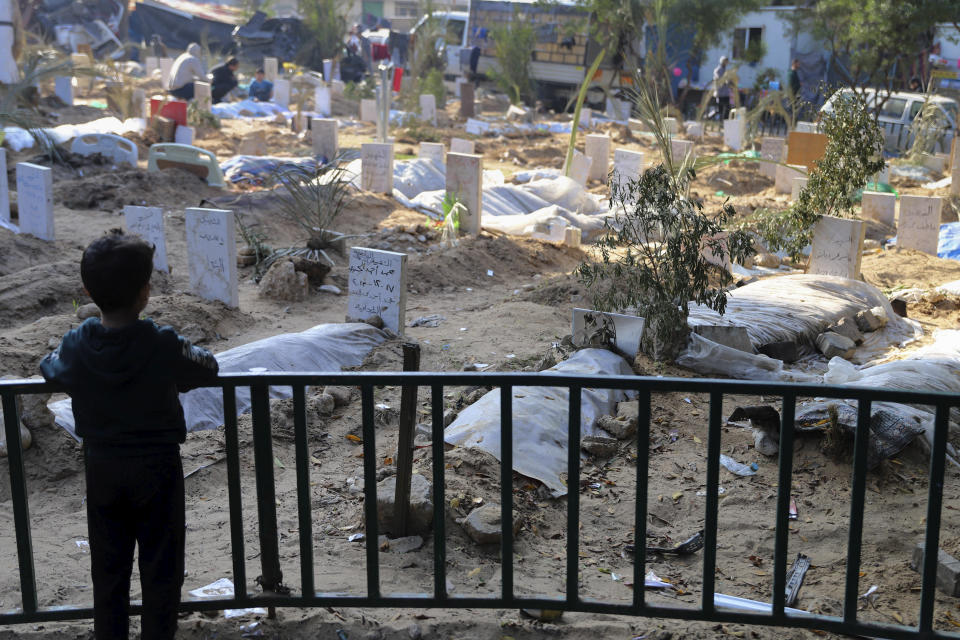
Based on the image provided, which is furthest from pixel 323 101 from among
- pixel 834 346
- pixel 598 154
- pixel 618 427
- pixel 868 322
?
pixel 618 427

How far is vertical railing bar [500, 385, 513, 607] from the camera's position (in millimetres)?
2504

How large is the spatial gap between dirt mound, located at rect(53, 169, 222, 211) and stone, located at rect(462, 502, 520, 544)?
321 inches

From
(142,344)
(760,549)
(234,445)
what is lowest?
(760,549)

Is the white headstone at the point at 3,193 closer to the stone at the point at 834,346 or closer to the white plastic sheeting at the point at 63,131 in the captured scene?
the white plastic sheeting at the point at 63,131

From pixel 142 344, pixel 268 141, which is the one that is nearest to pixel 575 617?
pixel 142 344

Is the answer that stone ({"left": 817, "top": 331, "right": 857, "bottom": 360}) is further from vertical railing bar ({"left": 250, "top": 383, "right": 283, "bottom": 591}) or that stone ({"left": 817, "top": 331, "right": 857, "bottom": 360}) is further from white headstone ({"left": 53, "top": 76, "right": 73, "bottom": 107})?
white headstone ({"left": 53, "top": 76, "right": 73, "bottom": 107})

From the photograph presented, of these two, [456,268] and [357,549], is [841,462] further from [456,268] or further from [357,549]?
[456,268]

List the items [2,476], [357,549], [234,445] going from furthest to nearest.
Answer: [2,476]
[357,549]
[234,445]

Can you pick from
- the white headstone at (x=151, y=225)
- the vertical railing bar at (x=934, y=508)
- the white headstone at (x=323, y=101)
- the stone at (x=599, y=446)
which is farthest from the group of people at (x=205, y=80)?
the vertical railing bar at (x=934, y=508)

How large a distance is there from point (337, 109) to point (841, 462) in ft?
68.4

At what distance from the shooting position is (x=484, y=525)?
338 centimetres

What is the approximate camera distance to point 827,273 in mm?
7984

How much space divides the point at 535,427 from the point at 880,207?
8.31 meters

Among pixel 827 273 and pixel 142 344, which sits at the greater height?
pixel 142 344
